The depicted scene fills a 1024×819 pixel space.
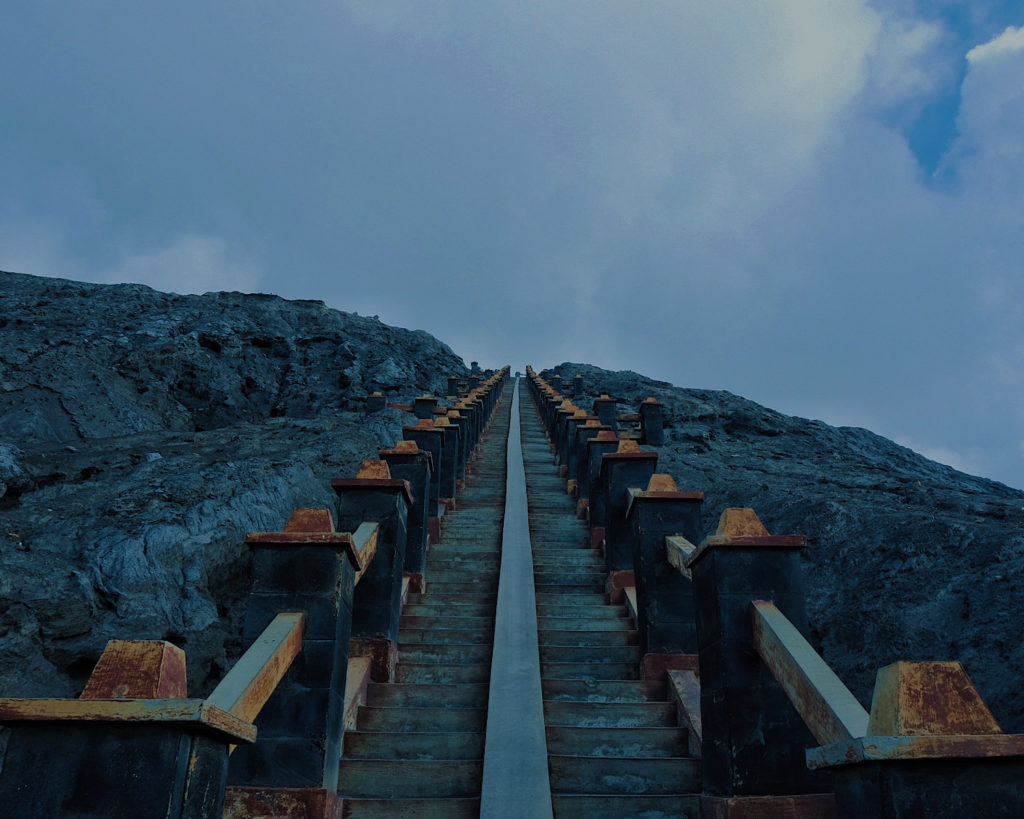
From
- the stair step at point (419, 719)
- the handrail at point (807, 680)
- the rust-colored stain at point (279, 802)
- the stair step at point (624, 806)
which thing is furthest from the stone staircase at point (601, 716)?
the rust-colored stain at point (279, 802)

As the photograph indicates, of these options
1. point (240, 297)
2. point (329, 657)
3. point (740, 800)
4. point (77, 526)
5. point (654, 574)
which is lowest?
point (740, 800)

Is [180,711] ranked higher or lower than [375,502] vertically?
lower

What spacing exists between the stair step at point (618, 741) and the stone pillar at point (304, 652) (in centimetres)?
165

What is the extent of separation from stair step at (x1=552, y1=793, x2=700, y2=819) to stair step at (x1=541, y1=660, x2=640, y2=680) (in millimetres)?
1697

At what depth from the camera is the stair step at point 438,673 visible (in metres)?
6.00

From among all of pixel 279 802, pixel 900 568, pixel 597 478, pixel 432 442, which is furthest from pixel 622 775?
pixel 432 442

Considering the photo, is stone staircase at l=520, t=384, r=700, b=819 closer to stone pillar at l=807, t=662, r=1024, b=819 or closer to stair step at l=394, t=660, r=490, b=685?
stair step at l=394, t=660, r=490, b=685

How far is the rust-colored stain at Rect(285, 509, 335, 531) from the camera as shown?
461cm

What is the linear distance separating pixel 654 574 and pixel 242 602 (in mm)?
5788

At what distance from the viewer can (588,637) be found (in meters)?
6.85

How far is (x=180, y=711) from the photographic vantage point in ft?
8.76

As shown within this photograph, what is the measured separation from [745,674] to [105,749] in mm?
3322

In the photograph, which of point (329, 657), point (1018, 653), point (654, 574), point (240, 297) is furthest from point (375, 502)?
point (240, 297)

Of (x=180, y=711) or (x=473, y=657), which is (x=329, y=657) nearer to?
(x=180, y=711)
